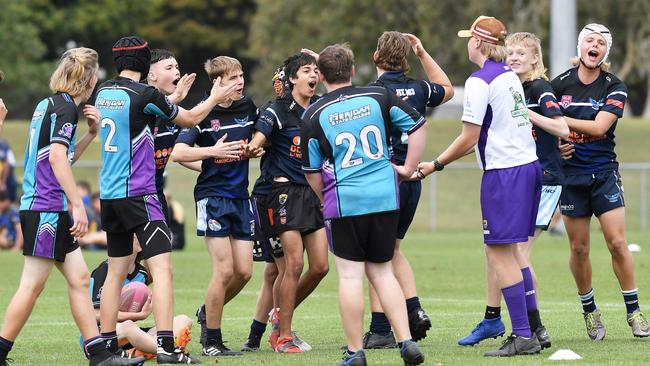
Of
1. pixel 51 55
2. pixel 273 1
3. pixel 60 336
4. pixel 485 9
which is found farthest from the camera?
pixel 51 55

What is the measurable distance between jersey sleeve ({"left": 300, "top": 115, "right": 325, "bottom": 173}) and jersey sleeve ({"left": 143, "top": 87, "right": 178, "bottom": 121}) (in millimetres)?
1007

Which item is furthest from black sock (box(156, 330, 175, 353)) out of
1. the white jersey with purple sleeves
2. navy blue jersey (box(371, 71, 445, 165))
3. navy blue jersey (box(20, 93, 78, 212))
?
the white jersey with purple sleeves

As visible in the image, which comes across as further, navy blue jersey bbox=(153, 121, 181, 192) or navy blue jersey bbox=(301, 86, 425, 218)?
navy blue jersey bbox=(153, 121, 181, 192)

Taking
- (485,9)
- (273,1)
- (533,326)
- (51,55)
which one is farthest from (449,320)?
(51,55)

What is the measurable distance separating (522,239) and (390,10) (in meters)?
41.1

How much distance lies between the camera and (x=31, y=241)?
8844 millimetres

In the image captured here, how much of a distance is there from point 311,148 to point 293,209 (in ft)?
5.35

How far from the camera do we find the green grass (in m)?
9.51

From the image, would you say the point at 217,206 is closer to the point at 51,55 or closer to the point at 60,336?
the point at 60,336

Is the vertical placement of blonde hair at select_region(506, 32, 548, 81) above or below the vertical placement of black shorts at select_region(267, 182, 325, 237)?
above

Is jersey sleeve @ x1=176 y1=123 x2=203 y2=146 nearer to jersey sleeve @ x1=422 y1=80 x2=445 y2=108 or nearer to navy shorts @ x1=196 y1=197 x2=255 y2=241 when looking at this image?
navy shorts @ x1=196 y1=197 x2=255 y2=241

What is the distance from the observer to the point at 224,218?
10156 mm

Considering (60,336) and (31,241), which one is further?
(60,336)

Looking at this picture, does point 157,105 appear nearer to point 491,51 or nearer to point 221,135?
point 221,135
